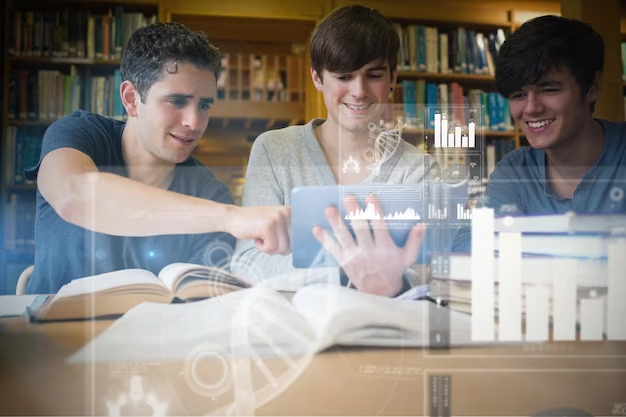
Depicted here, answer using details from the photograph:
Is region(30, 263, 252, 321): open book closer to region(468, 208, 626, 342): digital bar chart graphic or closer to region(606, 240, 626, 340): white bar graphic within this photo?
region(468, 208, 626, 342): digital bar chart graphic

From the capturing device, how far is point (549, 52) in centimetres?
106

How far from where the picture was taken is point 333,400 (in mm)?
932

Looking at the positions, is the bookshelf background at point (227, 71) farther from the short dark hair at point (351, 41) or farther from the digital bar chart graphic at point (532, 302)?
the digital bar chart graphic at point (532, 302)

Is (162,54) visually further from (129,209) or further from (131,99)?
(129,209)

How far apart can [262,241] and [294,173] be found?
151mm

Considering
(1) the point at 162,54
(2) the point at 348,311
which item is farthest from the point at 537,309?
(1) the point at 162,54

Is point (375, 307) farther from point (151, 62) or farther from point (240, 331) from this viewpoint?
point (151, 62)

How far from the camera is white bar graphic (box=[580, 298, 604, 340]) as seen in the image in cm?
99

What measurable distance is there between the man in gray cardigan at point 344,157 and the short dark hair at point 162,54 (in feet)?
0.66

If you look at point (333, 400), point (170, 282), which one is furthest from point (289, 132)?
point (333, 400)

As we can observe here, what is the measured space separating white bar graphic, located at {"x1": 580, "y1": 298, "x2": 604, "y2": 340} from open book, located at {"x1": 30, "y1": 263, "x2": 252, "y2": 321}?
650mm

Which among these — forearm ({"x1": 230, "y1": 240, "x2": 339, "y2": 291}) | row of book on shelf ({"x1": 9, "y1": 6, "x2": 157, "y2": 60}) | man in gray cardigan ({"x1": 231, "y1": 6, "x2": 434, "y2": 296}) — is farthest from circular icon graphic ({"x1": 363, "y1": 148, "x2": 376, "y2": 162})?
row of book on shelf ({"x1": 9, "y1": 6, "x2": 157, "y2": 60})

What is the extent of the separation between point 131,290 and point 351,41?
0.65 metres

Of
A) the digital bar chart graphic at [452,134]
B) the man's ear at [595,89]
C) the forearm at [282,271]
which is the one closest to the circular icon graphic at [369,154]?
the digital bar chart graphic at [452,134]
